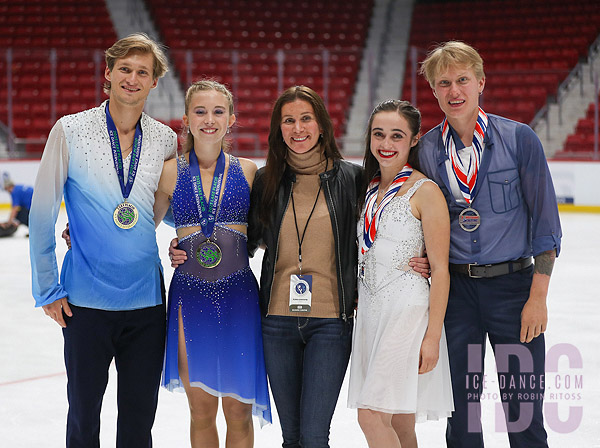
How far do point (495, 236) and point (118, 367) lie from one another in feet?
4.63

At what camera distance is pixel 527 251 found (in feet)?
8.91

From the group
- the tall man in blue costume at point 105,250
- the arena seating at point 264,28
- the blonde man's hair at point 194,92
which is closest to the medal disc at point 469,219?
the blonde man's hair at point 194,92

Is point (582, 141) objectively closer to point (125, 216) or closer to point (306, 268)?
point (306, 268)

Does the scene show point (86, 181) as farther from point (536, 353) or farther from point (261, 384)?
point (536, 353)

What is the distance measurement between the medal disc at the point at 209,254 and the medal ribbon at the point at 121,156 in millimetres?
321

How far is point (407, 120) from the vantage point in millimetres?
2666

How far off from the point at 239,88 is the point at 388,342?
463 inches

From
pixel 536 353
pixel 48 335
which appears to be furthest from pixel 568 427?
pixel 48 335

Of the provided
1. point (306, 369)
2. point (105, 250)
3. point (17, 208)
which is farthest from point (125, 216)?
point (17, 208)

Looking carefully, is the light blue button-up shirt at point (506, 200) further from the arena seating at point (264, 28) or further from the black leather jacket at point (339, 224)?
the arena seating at point (264, 28)

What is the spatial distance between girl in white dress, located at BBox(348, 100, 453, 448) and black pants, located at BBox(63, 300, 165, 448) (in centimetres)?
71

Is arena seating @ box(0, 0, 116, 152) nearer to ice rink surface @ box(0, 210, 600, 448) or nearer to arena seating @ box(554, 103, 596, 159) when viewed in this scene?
ice rink surface @ box(0, 210, 600, 448)

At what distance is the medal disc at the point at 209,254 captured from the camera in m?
2.71

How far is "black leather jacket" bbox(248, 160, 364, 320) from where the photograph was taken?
2.64 metres
